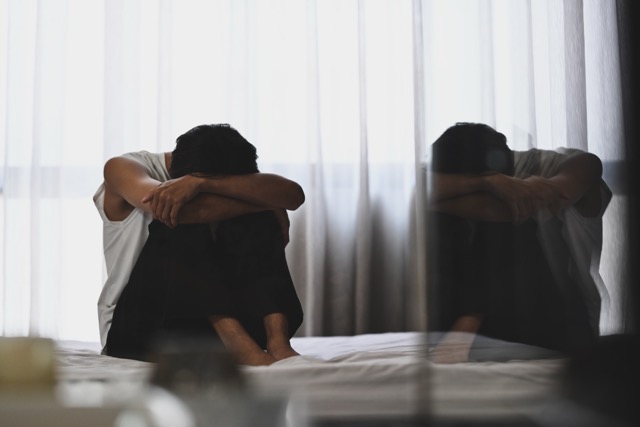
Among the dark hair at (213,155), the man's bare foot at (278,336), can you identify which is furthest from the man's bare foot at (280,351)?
the dark hair at (213,155)

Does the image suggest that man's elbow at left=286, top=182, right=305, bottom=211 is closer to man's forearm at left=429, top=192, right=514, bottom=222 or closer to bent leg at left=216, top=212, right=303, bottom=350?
bent leg at left=216, top=212, right=303, bottom=350

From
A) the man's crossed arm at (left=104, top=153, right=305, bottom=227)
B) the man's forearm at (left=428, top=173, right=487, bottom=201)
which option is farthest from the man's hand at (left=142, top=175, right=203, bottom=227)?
the man's forearm at (left=428, top=173, right=487, bottom=201)

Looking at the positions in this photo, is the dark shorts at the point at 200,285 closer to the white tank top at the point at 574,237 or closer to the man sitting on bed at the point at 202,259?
the man sitting on bed at the point at 202,259

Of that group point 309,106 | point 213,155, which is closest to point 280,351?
point 213,155

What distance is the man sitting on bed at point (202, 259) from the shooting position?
0.35m

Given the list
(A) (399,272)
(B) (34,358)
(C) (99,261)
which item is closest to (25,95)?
(C) (99,261)

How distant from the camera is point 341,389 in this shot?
1.00 ft

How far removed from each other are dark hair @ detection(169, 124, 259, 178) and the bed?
0.37 ft

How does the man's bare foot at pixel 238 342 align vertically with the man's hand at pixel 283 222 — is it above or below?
below

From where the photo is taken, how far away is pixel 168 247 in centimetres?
37

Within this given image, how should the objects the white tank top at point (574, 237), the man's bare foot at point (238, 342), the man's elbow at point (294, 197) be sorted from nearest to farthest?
1. the white tank top at point (574, 237)
2. the man's bare foot at point (238, 342)
3. the man's elbow at point (294, 197)

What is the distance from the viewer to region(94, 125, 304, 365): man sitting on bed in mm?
351

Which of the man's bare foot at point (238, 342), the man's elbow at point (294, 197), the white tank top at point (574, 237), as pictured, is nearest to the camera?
the white tank top at point (574, 237)

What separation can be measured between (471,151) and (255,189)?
7.2 inches
